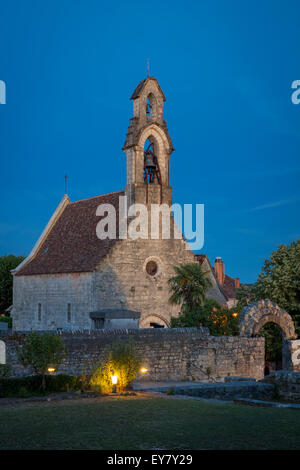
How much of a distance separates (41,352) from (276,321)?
1513 cm

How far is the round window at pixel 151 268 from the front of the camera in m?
38.0

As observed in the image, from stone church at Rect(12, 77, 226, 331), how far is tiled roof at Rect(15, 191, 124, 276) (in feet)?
0.30

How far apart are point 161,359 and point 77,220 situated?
67.9 feet

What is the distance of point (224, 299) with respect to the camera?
53.7 meters

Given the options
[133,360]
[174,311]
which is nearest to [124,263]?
[174,311]

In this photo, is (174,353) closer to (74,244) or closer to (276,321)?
(276,321)

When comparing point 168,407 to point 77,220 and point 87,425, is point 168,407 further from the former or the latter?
point 77,220

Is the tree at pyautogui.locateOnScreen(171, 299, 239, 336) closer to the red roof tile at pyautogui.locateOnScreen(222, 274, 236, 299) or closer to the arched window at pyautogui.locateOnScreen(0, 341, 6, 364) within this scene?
the arched window at pyautogui.locateOnScreen(0, 341, 6, 364)

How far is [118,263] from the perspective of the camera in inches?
1423

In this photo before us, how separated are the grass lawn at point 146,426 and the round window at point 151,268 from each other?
74.0 ft

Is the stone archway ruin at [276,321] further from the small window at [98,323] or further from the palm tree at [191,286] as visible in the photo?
the small window at [98,323]

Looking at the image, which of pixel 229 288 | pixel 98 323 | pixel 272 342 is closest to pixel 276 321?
pixel 272 342

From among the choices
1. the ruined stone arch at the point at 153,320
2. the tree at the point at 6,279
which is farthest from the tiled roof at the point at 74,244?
the tree at the point at 6,279

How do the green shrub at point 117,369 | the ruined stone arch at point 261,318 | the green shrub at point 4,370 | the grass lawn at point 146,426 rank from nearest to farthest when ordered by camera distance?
1. the grass lawn at point 146,426
2. the green shrub at point 4,370
3. the green shrub at point 117,369
4. the ruined stone arch at point 261,318
